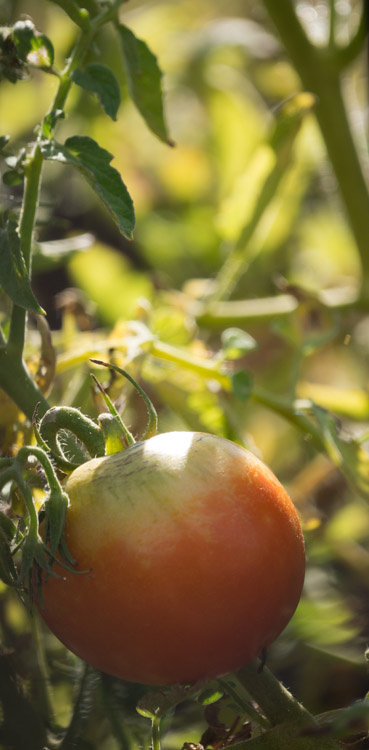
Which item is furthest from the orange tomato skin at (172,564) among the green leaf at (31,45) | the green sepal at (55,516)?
the green leaf at (31,45)

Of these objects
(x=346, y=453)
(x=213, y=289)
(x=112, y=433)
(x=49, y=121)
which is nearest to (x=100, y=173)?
(x=49, y=121)

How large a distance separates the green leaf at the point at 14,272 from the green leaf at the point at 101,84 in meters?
0.10

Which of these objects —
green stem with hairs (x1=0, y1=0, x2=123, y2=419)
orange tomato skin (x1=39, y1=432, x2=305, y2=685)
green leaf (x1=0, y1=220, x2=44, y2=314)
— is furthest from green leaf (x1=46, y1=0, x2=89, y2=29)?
orange tomato skin (x1=39, y1=432, x2=305, y2=685)

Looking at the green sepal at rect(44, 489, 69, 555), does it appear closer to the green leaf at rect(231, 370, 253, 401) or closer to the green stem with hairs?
the green stem with hairs

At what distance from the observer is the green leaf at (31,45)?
1.42 feet

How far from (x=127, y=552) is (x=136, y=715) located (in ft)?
0.70

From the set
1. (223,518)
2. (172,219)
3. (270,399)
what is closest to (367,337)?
(172,219)

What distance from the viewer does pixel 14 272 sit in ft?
1.37

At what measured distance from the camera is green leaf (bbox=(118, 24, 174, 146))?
50cm

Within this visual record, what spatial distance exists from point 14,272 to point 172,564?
17 cm

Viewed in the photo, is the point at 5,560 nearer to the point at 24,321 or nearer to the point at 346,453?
the point at 24,321

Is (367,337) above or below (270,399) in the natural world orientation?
below

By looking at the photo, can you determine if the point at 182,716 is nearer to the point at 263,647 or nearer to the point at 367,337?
the point at 263,647

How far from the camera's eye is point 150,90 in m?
0.52
